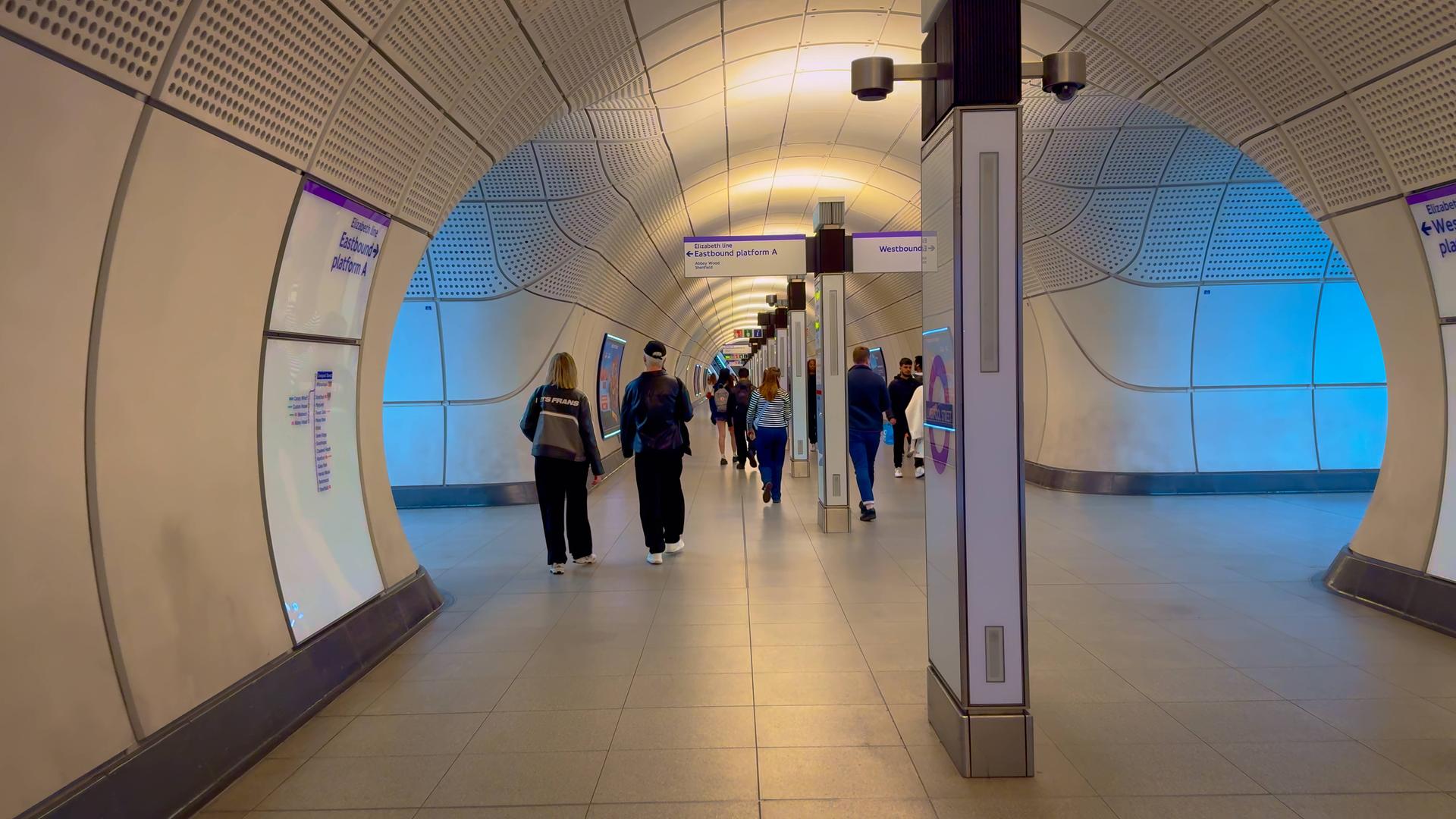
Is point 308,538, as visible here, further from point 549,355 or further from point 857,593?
point 549,355

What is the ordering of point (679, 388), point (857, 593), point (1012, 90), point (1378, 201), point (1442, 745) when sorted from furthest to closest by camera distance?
point (679, 388)
point (857, 593)
point (1378, 201)
point (1442, 745)
point (1012, 90)

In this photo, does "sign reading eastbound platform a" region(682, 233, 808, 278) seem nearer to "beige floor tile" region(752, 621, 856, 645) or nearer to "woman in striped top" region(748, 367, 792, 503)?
"woman in striped top" region(748, 367, 792, 503)

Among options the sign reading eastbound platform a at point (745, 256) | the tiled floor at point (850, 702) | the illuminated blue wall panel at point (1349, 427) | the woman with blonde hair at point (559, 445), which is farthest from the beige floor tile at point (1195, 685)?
the illuminated blue wall panel at point (1349, 427)

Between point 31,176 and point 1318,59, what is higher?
point 1318,59

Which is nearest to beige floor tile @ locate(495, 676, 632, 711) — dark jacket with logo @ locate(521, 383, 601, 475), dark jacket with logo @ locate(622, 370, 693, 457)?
dark jacket with logo @ locate(521, 383, 601, 475)

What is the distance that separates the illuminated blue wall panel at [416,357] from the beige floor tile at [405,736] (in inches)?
277

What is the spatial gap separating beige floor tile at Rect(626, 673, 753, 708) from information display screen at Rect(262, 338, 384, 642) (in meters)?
1.63

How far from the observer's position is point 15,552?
2693 millimetres

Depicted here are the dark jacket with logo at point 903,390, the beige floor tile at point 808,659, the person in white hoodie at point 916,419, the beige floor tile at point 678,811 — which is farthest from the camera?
the dark jacket with logo at point 903,390

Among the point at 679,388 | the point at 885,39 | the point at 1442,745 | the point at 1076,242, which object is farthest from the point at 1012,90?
the point at 1076,242

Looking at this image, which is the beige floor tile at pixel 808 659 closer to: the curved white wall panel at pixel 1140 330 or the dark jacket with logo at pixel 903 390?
the curved white wall panel at pixel 1140 330

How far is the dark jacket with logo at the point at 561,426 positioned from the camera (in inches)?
271

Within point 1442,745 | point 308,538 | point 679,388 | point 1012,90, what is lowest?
point 1442,745

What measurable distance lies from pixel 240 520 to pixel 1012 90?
3.61 metres
